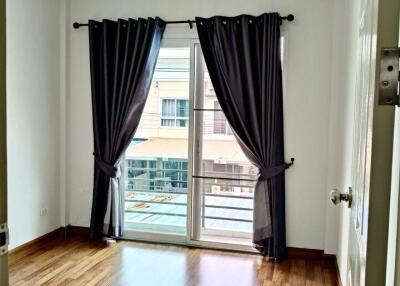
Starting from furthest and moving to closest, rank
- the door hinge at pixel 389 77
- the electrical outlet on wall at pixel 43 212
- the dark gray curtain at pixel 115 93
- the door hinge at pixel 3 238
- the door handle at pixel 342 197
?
the electrical outlet on wall at pixel 43 212 → the dark gray curtain at pixel 115 93 → the door handle at pixel 342 197 → the door hinge at pixel 3 238 → the door hinge at pixel 389 77

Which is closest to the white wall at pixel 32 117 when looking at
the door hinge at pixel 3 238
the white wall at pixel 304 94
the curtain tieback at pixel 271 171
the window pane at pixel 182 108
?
the white wall at pixel 304 94

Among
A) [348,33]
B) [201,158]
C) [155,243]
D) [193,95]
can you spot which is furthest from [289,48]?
[155,243]

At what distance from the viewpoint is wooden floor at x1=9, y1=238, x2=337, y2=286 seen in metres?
3.27

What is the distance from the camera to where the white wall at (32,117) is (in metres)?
3.69

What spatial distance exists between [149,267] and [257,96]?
184 centimetres

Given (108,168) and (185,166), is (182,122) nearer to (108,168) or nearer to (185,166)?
(185,166)

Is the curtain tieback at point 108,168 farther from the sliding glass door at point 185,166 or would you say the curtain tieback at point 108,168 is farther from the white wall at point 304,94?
the white wall at point 304,94

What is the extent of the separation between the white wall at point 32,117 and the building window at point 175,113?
116 cm

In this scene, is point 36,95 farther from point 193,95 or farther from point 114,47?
point 193,95

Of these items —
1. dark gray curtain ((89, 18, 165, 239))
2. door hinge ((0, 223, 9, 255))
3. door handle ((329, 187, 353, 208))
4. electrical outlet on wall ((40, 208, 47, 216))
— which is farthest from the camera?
electrical outlet on wall ((40, 208, 47, 216))

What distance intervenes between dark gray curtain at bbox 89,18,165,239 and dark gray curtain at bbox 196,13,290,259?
601 millimetres

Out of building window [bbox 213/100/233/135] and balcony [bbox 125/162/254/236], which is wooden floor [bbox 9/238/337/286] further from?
building window [bbox 213/100/233/135]

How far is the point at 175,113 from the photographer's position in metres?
4.17

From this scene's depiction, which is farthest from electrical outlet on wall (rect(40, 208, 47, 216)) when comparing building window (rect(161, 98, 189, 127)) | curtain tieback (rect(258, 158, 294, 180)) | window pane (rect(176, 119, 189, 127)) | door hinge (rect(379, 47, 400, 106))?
door hinge (rect(379, 47, 400, 106))
